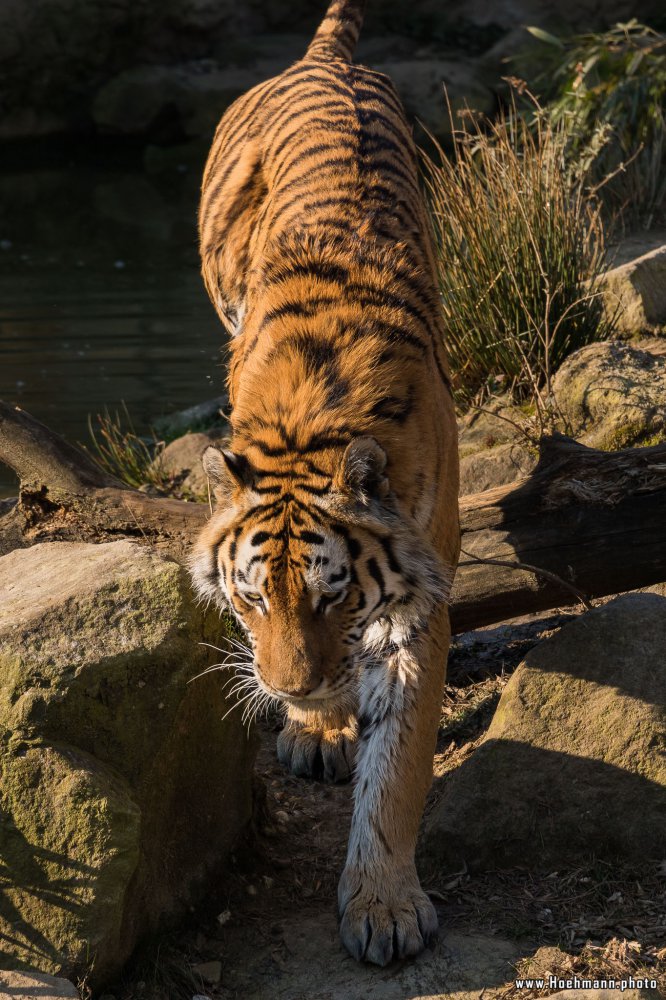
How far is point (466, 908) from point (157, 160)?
1549 cm

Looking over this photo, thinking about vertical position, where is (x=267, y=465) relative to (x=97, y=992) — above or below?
above

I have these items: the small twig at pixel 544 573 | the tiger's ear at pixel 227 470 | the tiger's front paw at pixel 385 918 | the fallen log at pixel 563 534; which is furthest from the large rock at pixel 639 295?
the tiger's front paw at pixel 385 918

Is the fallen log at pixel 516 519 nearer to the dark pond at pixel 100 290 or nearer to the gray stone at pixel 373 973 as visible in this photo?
the gray stone at pixel 373 973

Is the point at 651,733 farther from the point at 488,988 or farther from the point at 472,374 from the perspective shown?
the point at 472,374

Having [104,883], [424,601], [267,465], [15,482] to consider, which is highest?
[267,465]

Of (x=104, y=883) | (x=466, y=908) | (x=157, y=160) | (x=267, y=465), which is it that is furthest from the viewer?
(x=157, y=160)

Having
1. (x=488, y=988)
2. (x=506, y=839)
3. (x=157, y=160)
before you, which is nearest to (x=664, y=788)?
(x=506, y=839)

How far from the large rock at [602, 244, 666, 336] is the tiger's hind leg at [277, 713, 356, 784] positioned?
3.34 meters

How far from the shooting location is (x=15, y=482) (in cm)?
734

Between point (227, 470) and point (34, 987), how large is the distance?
1295 millimetres

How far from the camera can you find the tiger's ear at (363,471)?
2914mm

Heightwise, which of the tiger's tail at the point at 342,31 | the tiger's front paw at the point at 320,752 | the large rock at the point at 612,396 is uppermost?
the tiger's tail at the point at 342,31

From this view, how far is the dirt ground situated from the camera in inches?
118

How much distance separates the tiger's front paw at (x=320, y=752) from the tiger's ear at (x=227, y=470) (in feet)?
4.23
